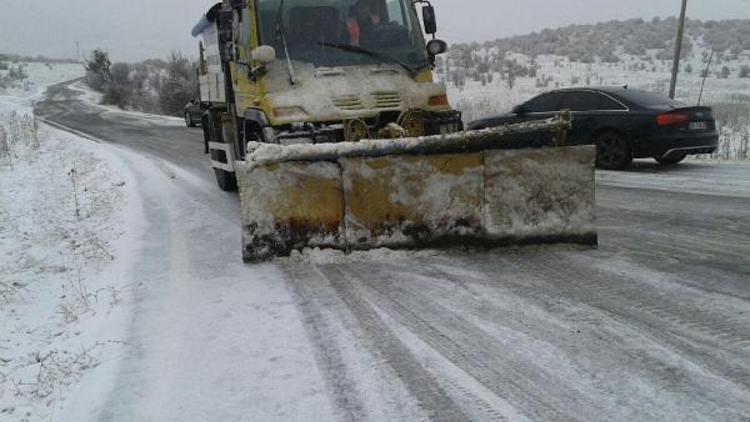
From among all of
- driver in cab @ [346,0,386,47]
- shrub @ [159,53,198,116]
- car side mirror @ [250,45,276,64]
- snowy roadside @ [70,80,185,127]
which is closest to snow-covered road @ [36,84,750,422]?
car side mirror @ [250,45,276,64]

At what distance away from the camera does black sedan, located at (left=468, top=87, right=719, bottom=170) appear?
381 inches

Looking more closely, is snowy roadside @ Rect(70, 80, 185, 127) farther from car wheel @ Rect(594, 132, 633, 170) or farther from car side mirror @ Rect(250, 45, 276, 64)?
car side mirror @ Rect(250, 45, 276, 64)

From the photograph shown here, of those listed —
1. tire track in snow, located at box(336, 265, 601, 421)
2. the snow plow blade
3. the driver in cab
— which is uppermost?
the driver in cab

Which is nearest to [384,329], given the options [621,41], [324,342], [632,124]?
[324,342]

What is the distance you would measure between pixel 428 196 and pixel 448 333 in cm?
171

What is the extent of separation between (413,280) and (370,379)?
1.54m

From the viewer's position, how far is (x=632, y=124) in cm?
992

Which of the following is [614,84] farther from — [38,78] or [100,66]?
[38,78]

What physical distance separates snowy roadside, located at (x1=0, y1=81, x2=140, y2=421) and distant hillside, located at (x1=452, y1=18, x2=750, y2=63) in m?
34.0

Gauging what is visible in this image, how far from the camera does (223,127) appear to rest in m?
8.27

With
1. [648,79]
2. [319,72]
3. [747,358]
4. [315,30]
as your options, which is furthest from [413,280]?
[648,79]

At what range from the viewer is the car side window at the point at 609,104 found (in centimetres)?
1016

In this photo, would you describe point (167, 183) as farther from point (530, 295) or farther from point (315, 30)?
point (530, 295)

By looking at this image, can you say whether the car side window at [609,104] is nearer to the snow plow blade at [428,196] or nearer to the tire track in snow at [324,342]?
the snow plow blade at [428,196]
